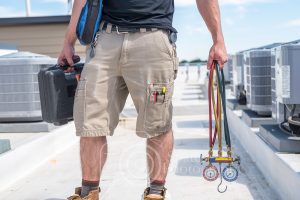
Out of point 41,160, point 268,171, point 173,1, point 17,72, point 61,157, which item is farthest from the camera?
point 17,72

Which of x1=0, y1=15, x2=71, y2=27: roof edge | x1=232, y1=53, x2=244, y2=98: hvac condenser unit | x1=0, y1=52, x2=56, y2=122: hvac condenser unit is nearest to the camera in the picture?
x1=0, y1=52, x2=56, y2=122: hvac condenser unit

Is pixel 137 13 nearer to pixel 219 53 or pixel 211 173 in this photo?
pixel 219 53

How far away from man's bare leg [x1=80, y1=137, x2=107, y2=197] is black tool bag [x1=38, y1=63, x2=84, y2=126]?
0.29 metres

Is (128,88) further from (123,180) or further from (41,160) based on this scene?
(41,160)

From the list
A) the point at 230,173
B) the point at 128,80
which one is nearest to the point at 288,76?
the point at 230,173

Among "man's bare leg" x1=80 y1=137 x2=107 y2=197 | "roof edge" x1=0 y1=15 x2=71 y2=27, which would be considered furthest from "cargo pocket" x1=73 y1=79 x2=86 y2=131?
"roof edge" x1=0 y1=15 x2=71 y2=27

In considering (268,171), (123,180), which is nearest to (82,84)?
(123,180)

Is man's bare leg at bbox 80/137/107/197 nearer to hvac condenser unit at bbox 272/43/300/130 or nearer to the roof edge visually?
hvac condenser unit at bbox 272/43/300/130

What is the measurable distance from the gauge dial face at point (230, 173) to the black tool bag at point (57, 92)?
1.00 m

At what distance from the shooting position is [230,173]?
9.27ft

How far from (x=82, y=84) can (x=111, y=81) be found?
0.16 m

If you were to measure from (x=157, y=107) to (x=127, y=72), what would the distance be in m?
0.25

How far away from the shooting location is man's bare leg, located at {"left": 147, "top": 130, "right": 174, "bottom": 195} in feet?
8.99

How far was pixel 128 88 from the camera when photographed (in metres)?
2.66
